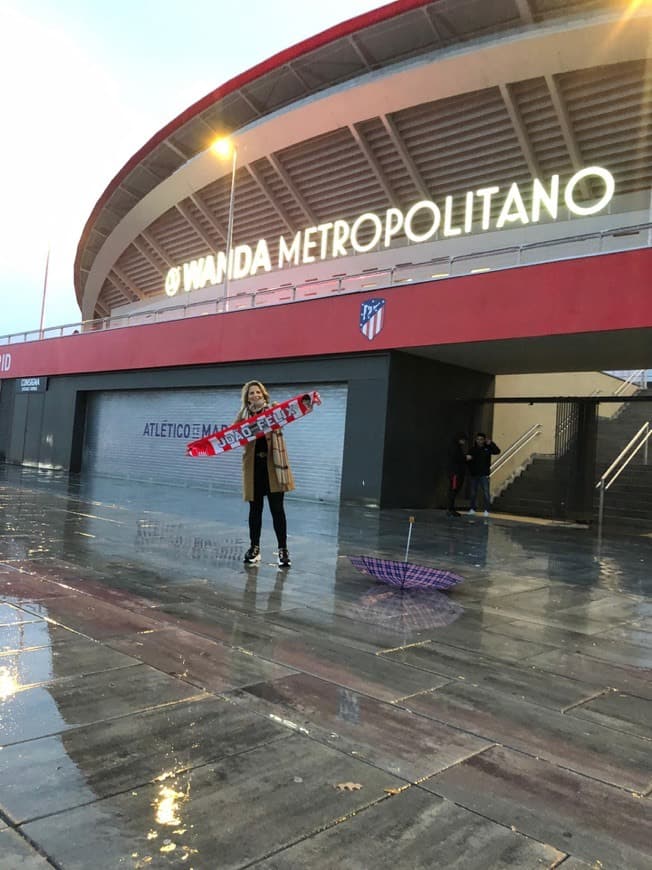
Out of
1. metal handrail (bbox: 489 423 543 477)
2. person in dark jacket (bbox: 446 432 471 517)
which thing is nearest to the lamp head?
person in dark jacket (bbox: 446 432 471 517)

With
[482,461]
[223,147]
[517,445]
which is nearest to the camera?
[482,461]

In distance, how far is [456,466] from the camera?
50.2 ft

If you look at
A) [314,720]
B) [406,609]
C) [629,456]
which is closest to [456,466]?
[629,456]

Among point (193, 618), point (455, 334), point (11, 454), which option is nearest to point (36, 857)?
point (193, 618)

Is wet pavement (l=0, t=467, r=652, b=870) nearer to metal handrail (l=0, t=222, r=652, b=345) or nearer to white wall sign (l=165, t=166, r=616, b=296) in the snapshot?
metal handrail (l=0, t=222, r=652, b=345)

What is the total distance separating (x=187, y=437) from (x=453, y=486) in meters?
8.60

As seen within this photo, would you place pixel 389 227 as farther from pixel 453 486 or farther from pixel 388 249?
pixel 453 486

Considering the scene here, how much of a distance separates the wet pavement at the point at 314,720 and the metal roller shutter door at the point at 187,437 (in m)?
9.26

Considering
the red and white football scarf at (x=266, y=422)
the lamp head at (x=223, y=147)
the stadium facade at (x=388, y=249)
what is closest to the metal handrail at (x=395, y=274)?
the stadium facade at (x=388, y=249)

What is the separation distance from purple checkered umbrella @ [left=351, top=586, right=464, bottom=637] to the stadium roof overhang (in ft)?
51.3

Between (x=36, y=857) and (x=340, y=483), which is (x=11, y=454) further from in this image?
(x=36, y=857)

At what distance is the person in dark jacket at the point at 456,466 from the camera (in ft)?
46.8

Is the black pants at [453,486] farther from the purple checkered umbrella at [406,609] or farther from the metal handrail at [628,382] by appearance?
the purple checkered umbrella at [406,609]

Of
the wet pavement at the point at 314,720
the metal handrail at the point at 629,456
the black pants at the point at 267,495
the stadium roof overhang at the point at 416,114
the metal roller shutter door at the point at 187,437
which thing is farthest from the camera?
the stadium roof overhang at the point at 416,114
